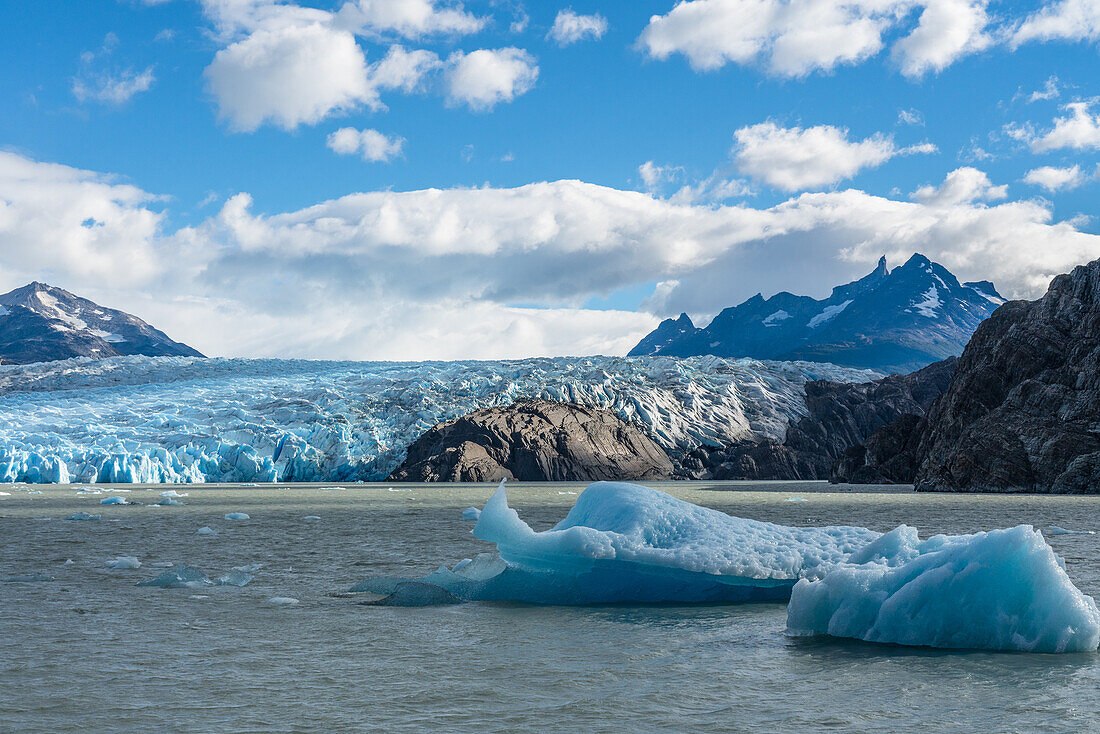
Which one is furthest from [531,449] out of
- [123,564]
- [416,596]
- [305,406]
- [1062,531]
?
[416,596]

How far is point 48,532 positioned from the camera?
45.6ft

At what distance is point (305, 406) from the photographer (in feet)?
159

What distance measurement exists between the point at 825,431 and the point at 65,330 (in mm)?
122976

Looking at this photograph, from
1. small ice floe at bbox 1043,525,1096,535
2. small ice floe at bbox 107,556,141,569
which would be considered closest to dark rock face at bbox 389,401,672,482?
small ice floe at bbox 1043,525,1096,535

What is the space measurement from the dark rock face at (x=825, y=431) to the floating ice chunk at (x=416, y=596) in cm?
4294

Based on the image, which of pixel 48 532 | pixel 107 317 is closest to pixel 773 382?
pixel 48 532

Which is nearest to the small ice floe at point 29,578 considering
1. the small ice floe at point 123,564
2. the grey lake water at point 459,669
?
the grey lake water at point 459,669

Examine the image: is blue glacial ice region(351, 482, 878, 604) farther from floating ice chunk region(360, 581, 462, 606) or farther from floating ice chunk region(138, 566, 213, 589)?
floating ice chunk region(138, 566, 213, 589)

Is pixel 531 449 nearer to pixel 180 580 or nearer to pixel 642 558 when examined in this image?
pixel 180 580

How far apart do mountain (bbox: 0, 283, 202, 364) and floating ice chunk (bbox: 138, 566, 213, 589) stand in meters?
122

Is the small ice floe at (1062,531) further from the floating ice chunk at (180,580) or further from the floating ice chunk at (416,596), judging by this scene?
the floating ice chunk at (180,580)

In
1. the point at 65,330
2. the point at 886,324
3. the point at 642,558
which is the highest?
the point at 886,324

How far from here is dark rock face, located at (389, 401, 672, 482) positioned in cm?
4544

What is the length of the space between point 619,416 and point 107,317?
13434 centimetres
